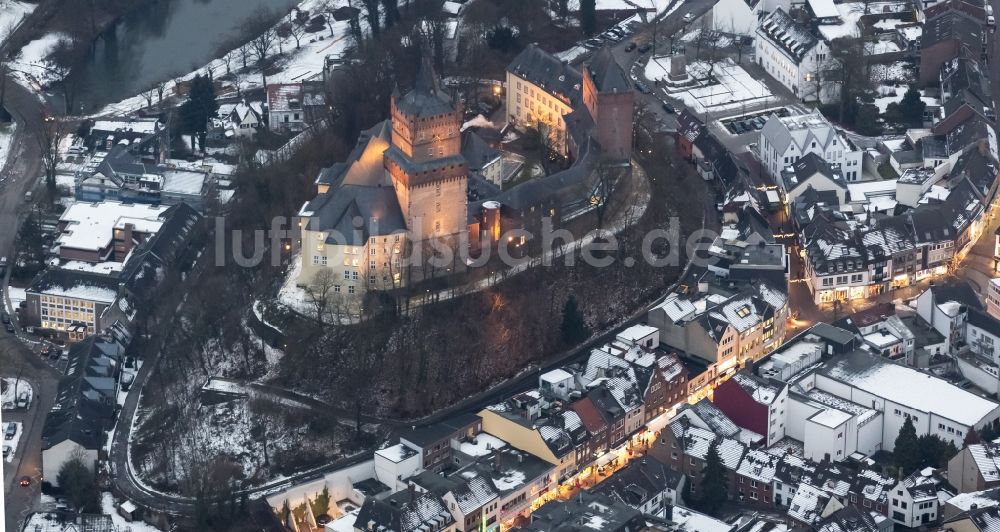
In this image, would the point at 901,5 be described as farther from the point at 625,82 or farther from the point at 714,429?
the point at 714,429

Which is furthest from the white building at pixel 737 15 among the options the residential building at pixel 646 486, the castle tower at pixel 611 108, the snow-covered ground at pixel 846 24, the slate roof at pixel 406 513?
the slate roof at pixel 406 513

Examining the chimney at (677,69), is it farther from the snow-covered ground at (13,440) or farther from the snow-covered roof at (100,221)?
the snow-covered ground at (13,440)

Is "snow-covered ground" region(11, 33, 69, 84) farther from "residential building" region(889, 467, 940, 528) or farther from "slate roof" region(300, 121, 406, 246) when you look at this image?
"residential building" region(889, 467, 940, 528)

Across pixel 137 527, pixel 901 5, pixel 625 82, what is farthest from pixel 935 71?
pixel 137 527

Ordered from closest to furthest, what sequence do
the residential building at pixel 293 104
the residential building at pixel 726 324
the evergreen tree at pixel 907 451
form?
the evergreen tree at pixel 907 451, the residential building at pixel 726 324, the residential building at pixel 293 104

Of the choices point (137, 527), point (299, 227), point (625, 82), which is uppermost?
point (625, 82)

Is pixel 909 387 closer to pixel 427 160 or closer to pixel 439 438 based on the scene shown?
pixel 439 438

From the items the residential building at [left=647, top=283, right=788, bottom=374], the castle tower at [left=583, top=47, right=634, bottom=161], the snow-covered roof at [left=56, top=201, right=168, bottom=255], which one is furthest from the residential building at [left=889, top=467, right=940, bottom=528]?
the snow-covered roof at [left=56, top=201, right=168, bottom=255]
